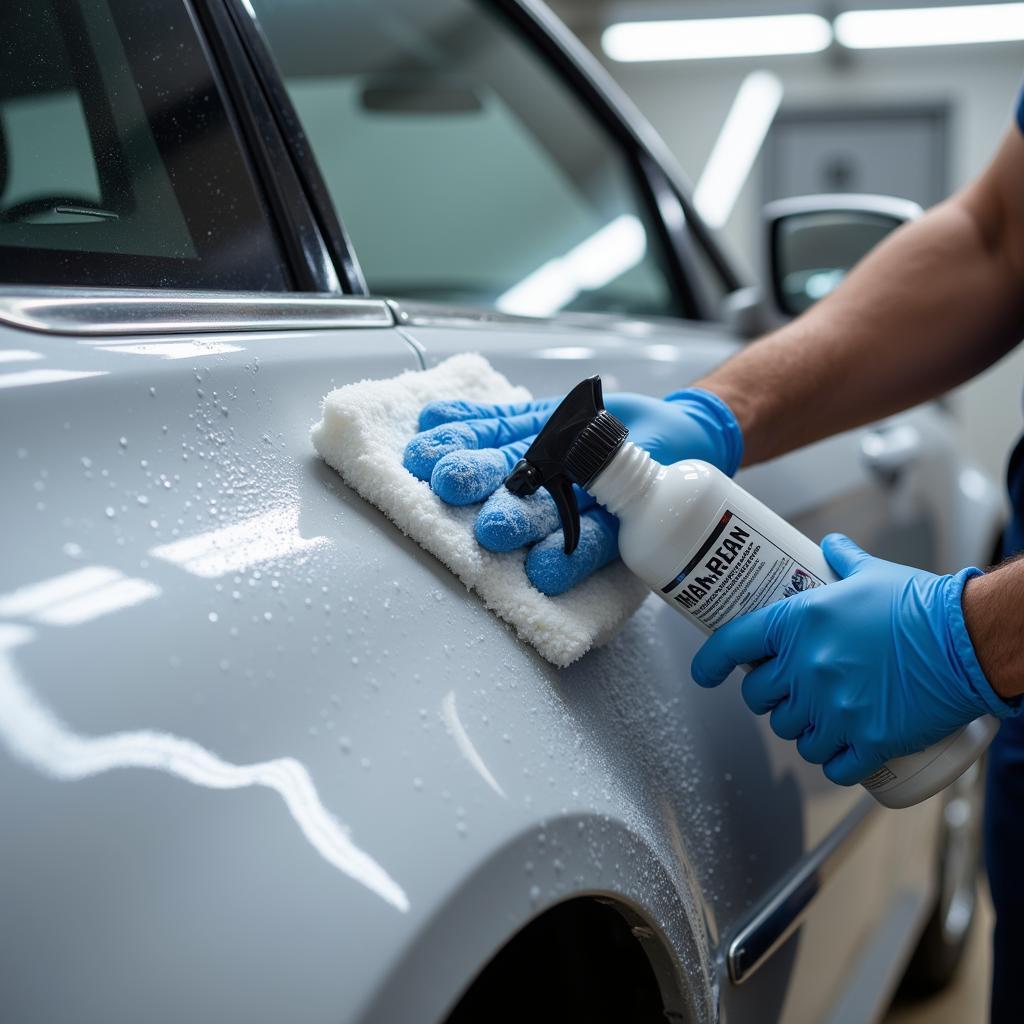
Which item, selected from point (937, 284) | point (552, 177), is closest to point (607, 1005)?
point (937, 284)

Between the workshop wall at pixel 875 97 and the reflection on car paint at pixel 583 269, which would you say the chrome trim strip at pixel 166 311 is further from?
the workshop wall at pixel 875 97

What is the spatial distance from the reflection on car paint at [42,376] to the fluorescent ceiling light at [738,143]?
6830 millimetres

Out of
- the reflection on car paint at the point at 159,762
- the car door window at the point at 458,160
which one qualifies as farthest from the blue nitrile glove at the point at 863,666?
the car door window at the point at 458,160

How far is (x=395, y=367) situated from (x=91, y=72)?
1.02ft

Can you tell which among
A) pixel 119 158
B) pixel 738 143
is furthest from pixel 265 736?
pixel 738 143

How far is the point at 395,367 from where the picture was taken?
34.9 inches

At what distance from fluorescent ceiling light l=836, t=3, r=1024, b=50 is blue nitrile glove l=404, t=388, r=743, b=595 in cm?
604

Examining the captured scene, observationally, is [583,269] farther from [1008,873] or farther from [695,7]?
[695,7]

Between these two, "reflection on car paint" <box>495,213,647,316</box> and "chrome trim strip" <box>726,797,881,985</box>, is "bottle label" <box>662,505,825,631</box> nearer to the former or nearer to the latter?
"chrome trim strip" <box>726,797,881,985</box>

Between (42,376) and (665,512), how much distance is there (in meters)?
0.43

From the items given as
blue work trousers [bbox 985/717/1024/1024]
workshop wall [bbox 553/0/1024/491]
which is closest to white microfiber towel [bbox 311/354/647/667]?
blue work trousers [bbox 985/717/1024/1024]

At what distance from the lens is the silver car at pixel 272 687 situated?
515 millimetres

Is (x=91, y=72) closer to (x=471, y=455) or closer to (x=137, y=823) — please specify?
(x=471, y=455)

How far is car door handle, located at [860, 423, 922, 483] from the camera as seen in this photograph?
66.2 inches
